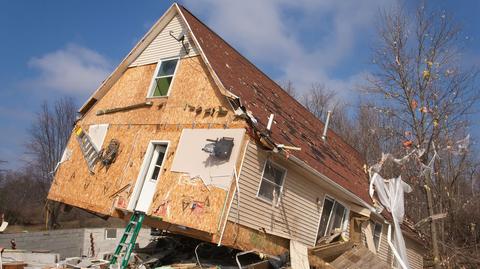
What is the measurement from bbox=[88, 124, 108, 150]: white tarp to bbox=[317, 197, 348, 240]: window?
8153 millimetres

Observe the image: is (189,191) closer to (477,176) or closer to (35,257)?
(35,257)

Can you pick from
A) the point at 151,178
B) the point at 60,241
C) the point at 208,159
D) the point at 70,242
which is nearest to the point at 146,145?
the point at 151,178

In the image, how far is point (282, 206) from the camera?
42.1ft

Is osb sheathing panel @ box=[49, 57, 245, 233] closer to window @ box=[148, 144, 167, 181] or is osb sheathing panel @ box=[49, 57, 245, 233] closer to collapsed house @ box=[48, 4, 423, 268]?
collapsed house @ box=[48, 4, 423, 268]

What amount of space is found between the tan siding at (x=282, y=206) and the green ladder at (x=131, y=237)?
8.93 ft

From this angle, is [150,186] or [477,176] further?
[477,176]

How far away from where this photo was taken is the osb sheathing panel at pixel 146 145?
1161cm

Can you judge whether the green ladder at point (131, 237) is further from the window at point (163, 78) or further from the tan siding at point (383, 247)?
the tan siding at point (383, 247)

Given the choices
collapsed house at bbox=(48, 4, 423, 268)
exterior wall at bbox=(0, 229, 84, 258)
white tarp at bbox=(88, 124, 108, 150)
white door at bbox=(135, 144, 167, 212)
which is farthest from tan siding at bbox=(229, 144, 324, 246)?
exterior wall at bbox=(0, 229, 84, 258)

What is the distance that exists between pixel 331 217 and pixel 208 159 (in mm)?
5605

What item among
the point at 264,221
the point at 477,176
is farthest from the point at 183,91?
the point at 477,176

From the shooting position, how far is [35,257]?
43.3 feet

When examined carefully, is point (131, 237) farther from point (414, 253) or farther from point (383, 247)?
point (414, 253)

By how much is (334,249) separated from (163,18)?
9393 mm
